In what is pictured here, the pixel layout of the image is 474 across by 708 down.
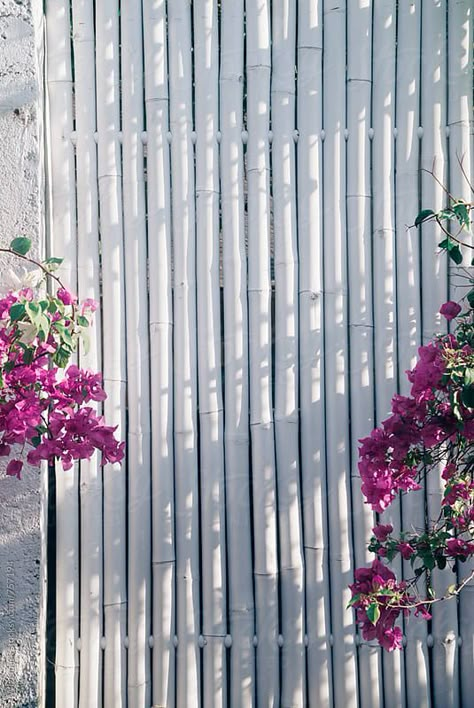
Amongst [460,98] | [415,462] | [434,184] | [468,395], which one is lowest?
[415,462]

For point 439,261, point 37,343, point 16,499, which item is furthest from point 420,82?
point 16,499

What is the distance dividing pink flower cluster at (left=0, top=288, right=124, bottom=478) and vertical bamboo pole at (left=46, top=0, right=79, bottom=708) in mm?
407

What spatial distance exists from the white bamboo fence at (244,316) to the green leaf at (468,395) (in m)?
0.67

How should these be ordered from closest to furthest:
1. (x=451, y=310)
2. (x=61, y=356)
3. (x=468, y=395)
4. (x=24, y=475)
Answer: (x=468, y=395) < (x=61, y=356) < (x=451, y=310) < (x=24, y=475)

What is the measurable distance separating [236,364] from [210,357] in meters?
0.09

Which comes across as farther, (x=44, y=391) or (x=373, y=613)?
(x=44, y=391)

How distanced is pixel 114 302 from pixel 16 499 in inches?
28.0

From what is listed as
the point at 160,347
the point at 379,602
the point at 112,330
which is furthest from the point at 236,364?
the point at 379,602

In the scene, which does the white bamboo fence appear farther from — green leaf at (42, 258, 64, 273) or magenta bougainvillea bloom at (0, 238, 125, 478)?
magenta bougainvillea bloom at (0, 238, 125, 478)

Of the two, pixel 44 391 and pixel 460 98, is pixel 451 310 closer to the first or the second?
pixel 460 98

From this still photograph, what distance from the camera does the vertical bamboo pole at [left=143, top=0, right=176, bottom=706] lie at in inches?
114

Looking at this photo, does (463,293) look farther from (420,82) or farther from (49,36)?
(49,36)

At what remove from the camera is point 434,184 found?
3004 mm

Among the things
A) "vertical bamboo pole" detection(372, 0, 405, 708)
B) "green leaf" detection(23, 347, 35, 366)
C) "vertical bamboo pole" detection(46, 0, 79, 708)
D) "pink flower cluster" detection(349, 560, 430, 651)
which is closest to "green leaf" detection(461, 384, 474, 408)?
"pink flower cluster" detection(349, 560, 430, 651)
